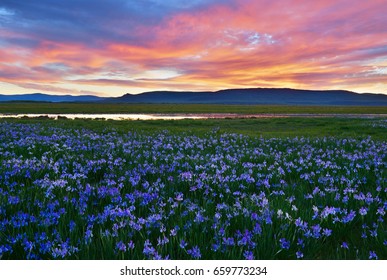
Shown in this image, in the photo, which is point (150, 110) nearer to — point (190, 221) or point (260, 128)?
point (260, 128)

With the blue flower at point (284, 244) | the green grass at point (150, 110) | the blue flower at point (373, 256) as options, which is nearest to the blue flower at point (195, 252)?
the blue flower at point (284, 244)

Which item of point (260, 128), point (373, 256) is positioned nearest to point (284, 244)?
point (373, 256)

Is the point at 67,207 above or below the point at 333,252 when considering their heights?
above

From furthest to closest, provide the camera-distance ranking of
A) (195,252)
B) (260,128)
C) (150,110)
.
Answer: (150,110)
(260,128)
(195,252)

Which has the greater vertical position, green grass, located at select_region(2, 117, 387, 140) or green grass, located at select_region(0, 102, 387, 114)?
green grass, located at select_region(0, 102, 387, 114)

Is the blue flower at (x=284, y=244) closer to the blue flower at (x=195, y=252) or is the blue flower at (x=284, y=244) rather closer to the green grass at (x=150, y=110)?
the blue flower at (x=195, y=252)

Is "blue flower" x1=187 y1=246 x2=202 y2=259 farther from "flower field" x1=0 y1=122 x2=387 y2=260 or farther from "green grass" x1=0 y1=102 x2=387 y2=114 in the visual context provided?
"green grass" x1=0 y1=102 x2=387 y2=114

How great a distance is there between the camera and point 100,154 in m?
→ 9.16

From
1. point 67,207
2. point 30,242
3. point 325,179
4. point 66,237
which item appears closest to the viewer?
point 30,242

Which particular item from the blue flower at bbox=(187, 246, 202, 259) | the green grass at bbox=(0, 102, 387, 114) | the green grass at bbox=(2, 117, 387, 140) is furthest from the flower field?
the green grass at bbox=(0, 102, 387, 114)

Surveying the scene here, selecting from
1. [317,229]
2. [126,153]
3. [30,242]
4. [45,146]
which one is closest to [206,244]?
[317,229]

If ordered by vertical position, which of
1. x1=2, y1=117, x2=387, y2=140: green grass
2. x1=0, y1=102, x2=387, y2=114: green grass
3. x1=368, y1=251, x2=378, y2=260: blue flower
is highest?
x1=0, y1=102, x2=387, y2=114: green grass
